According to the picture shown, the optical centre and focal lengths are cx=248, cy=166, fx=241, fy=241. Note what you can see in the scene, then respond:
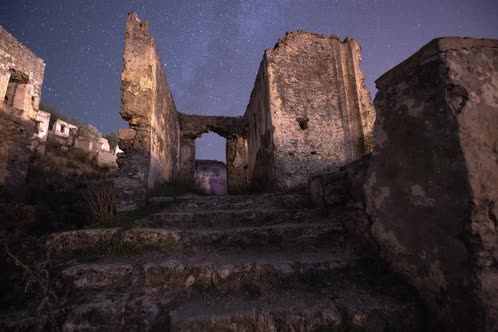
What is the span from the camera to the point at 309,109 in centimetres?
653

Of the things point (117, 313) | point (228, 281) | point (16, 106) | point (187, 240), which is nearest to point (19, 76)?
point (16, 106)

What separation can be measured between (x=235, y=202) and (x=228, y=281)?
85.4 inches

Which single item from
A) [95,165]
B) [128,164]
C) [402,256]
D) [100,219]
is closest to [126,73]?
[128,164]

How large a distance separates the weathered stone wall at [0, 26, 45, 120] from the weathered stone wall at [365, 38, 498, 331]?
604 inches

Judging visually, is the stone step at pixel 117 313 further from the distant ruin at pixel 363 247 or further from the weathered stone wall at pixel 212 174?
the weathered stone wall at pixel 212 174

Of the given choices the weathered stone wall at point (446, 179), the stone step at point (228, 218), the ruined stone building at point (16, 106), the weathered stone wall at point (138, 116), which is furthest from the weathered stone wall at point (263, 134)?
the ruined stone building at point (16, 106)

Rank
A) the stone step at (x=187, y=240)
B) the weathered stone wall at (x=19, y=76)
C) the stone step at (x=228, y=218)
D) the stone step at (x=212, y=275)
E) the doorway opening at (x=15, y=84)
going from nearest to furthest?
1. the stone step at (x=212, y=275)
2. the stone step at (x=187, y=240)
3. the stone step at (x=228, y=218)
4. the weathered stone wall at (x=19, y=76)
5. the doorway opening at (x=15, y=84)

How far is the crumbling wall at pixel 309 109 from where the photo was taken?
242 inches

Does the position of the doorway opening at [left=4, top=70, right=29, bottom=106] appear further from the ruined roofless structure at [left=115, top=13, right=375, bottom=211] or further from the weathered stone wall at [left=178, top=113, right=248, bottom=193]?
the ruined roofless structure at [left=115, top=13, right=375, bottom=211]

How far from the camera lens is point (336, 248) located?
2.65 meters

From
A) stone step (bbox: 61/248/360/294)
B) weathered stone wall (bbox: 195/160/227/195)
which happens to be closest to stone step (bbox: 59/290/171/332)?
stone step (bbox: 61/248/360/294)

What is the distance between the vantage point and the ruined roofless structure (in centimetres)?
485

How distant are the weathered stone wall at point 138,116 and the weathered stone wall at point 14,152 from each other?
345 inches

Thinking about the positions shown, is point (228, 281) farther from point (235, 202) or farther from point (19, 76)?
point (19, 76)
